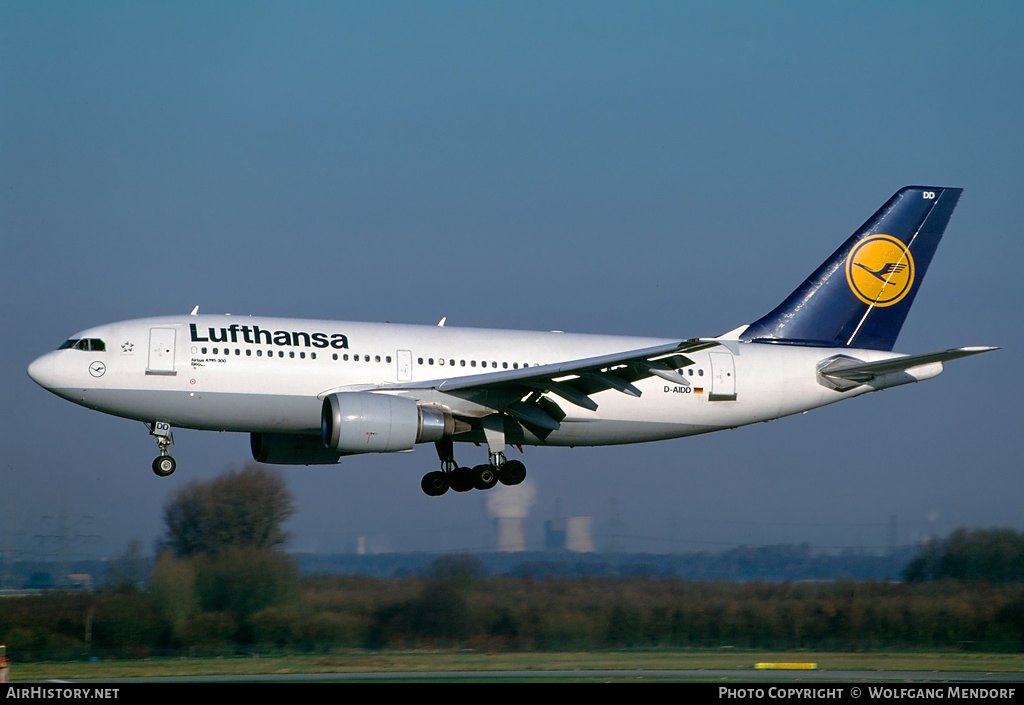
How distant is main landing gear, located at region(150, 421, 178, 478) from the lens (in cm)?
A: 2819

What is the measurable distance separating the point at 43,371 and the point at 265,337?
474 centimetres

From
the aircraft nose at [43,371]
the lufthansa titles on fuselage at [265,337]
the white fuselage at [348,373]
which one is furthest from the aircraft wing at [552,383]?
the aircraft nose at [43,371]

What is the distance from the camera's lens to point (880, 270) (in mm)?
33844

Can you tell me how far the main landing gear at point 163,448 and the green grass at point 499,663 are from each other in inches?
187

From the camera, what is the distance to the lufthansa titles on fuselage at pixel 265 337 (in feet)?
90.9

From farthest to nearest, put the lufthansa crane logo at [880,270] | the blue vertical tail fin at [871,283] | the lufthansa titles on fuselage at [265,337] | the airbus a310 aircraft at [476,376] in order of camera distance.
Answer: the lufthansa crane logo at [880,270], the blue vertical tail fin at [871,283], the lufthansa titles on fuselage at [265,337], the airbus a310 aircraft at [476,376]

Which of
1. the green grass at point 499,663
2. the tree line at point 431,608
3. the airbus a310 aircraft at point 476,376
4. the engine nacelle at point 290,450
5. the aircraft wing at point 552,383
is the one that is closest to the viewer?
the green grass at point 499,663

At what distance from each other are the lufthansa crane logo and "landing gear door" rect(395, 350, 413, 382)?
40.1 feet

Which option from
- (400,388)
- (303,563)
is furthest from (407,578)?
(400,388)

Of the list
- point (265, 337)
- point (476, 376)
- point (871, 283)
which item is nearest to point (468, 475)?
point (476, 376)

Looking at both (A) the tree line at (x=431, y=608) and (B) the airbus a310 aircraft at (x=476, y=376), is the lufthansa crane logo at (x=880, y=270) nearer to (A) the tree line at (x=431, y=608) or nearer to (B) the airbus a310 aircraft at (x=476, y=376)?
(B) the airbus a310 aircraft at (x=476, y=376)

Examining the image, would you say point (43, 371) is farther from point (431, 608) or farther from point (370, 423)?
point (431, 608)

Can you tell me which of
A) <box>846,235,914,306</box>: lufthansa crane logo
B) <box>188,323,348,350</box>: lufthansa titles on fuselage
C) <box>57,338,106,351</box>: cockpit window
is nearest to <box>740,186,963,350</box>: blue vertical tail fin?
<box>846,235,914,306</box>: lufthansa crane logo
